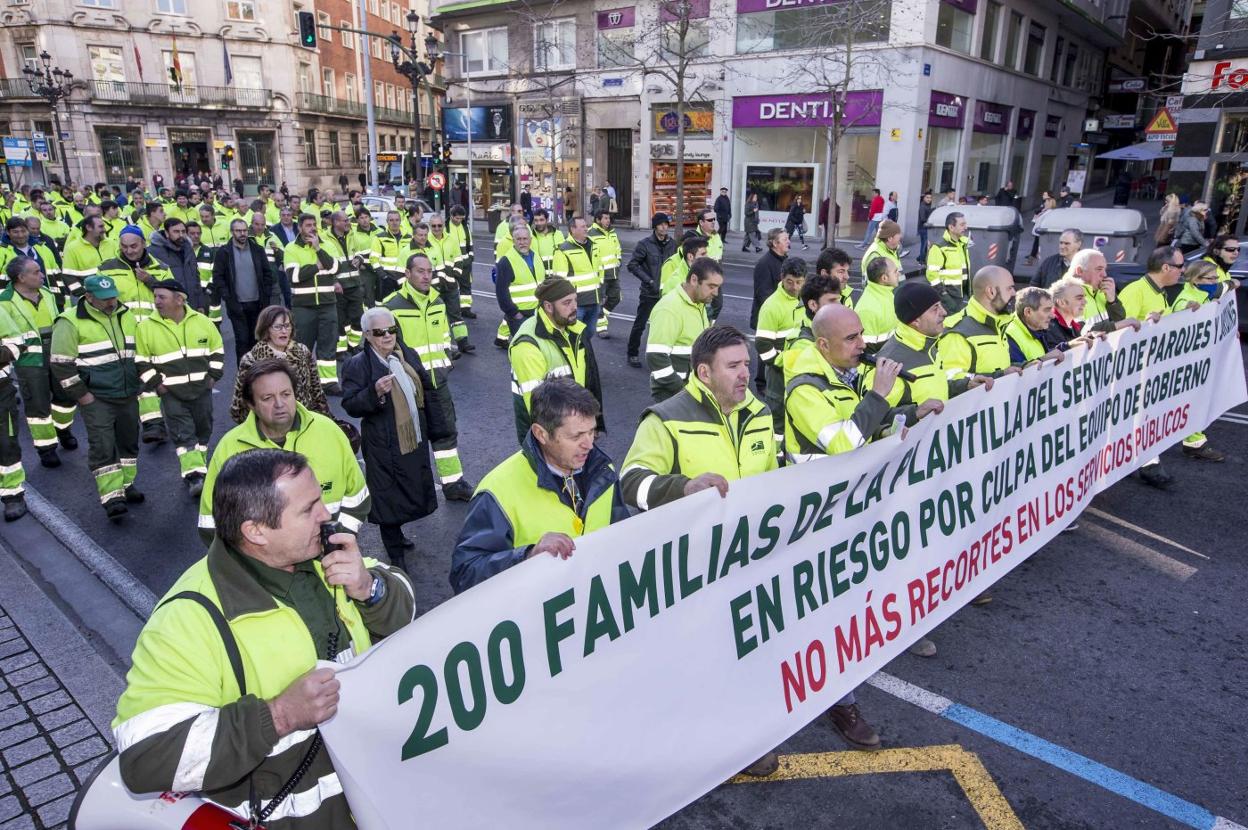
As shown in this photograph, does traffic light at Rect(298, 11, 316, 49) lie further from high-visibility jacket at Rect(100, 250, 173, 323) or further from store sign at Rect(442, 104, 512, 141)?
high-visibility jacket at Rect(100, 250, 173, 323)

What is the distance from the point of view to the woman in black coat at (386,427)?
517 cm

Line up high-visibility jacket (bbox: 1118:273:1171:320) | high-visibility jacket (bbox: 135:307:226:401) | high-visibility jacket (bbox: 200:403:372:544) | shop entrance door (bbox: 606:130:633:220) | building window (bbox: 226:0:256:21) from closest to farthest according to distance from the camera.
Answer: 1. high-visibility jacket (bbox: 200:403:372:544)
2. high-visibility jacket (bbox: 135:307:226:401)
3. high-visibility jacket (bbox: 1118:273:1171:320)
4. shop entrance door (bbox: 606:130:633:220)
5. building window (bbox: 226:0:256:21)

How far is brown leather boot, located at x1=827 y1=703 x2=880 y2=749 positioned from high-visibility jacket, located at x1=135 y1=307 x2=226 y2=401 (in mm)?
5634

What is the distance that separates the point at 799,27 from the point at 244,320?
886 inches

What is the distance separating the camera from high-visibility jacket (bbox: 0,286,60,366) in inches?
268

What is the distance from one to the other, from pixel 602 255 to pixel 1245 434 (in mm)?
8172

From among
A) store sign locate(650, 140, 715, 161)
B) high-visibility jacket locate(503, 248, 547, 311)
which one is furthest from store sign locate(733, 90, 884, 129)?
high-visibility jacket locate(503, 248, 547, 311)

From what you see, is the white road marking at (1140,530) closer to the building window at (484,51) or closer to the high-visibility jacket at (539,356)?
the high-visibility jacket at (539,356)

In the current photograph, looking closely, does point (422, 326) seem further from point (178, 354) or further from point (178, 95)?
point (178, 95)

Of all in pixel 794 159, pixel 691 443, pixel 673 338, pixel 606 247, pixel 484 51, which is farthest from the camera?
pixel 484 51

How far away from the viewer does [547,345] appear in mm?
5562

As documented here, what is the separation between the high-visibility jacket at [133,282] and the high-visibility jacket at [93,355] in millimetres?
1316

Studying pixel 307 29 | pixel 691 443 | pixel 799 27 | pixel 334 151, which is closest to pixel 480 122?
pixel 307 29

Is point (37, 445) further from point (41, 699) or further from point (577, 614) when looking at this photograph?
point (577, 614)
